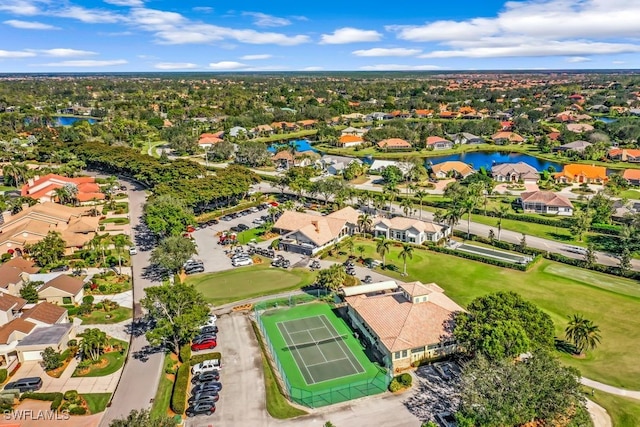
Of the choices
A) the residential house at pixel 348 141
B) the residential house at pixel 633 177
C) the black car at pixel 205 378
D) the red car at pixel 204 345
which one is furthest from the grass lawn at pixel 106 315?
the residential house at pixel 348 141

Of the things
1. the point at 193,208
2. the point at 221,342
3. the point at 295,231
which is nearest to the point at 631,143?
the point at 295,231

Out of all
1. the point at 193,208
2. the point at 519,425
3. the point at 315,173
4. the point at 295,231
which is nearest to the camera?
the point at 519,425

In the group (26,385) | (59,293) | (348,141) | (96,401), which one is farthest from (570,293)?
(348,141)

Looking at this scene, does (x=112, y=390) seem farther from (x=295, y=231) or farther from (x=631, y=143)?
(x=631, y=143)

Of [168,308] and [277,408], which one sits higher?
[168,308]

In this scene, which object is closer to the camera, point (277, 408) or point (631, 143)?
point (277, 408)

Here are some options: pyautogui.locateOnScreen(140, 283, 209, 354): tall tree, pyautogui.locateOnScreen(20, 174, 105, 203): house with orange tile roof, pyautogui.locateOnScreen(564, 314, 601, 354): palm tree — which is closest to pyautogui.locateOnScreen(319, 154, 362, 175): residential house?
pyautogui.locateOnScreen(20, 174, 105, 203): house with orange tile roof
